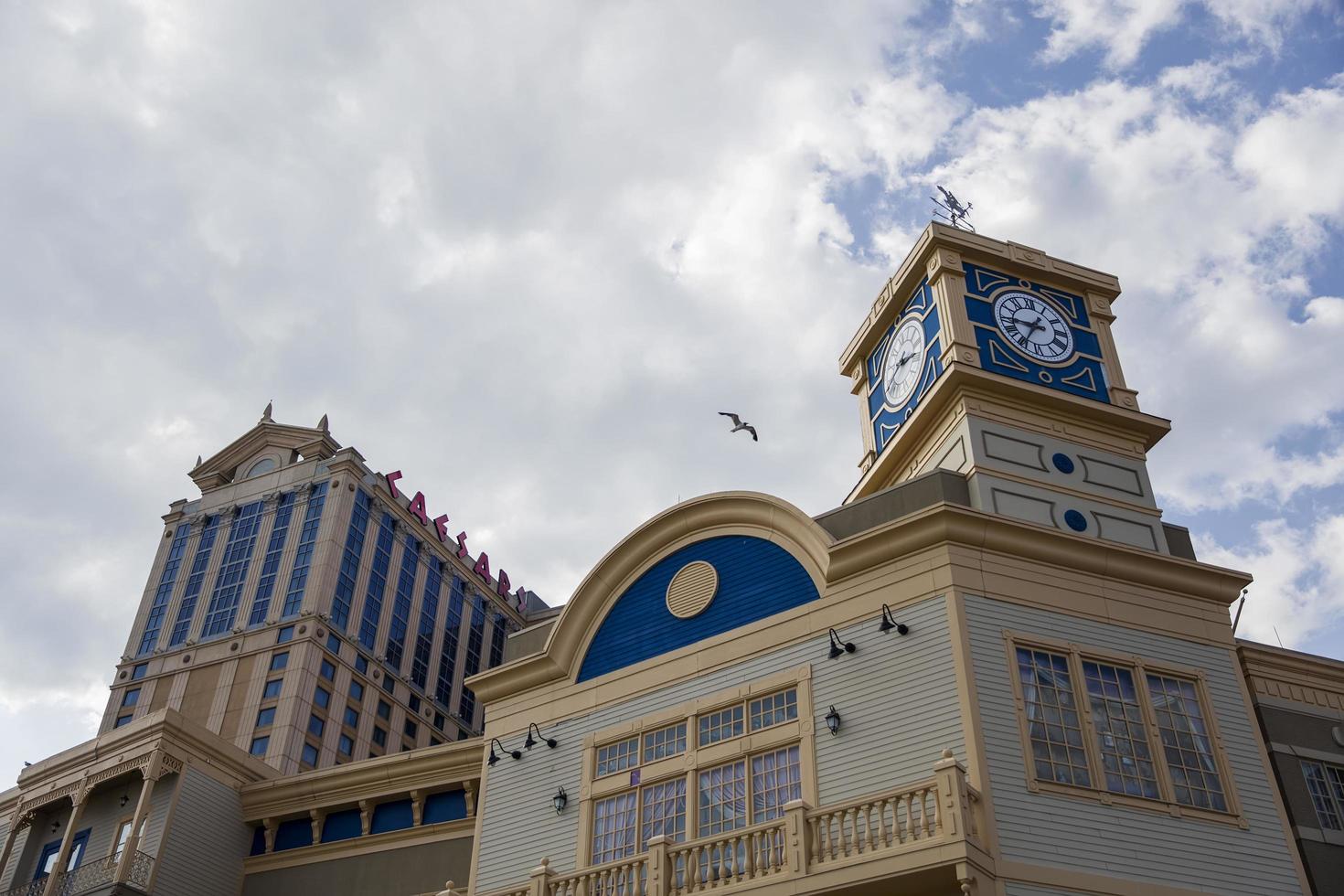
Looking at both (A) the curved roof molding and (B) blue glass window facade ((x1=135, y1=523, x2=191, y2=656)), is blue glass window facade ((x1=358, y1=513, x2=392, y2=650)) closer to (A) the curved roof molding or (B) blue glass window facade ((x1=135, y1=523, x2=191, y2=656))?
(B) blue glass window facade ((x1=135, y1=523, x2=191, y2=656))

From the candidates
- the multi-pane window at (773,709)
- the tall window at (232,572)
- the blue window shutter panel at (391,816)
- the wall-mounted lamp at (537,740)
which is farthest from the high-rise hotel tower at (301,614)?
the multi-pane window at (773,709)

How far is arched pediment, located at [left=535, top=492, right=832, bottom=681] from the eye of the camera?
23953 millimetres

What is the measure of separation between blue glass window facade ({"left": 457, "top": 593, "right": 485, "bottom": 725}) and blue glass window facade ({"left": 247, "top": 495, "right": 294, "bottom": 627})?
16623mm

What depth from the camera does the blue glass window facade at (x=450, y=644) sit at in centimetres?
8106

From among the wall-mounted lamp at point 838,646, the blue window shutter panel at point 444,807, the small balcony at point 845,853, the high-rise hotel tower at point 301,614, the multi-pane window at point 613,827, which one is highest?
the high-rise hotel tower at point 301,614

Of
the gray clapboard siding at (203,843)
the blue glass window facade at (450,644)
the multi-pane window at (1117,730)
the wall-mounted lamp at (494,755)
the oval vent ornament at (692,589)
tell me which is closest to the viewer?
the multi-pane window at (1117,730)

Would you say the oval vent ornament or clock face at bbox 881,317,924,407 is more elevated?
clock face at bbox 881,317,924,407

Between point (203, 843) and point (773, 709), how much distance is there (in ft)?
55.1

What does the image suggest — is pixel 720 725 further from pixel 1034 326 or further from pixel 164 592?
pixel 164 592

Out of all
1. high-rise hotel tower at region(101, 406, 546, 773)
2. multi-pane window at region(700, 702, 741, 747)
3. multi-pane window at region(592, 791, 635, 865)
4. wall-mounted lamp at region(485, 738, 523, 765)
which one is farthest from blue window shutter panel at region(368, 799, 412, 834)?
high-rise hotel tower at region(101, 406, 546, 773)

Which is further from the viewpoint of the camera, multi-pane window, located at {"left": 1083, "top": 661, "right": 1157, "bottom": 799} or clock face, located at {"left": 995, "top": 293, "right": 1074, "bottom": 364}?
clock face, located at {"left": 995, "top": 293, "right": 1074, "bottom": 364}

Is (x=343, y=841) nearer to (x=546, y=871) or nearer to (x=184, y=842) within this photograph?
(x=184, y=842)

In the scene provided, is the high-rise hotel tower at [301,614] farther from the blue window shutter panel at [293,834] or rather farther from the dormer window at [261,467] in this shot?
the blue window shutter panel at [293,834]

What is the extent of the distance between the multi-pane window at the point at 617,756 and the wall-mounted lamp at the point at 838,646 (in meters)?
4.61
